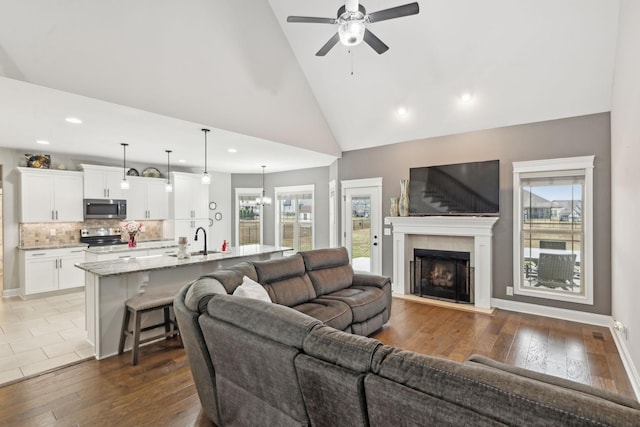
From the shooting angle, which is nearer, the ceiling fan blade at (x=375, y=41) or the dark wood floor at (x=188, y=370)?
the dark wood floor at (x=188, y=370)

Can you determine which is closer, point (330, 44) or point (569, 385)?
point (569, 385)

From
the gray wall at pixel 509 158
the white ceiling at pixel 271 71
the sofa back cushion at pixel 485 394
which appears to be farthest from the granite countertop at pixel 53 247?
the sofa back cushion at pixel 485 394

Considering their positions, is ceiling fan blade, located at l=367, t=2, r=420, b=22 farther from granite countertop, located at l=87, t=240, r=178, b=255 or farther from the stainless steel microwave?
the stainless steel microwave

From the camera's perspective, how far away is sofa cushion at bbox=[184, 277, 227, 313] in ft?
6.94

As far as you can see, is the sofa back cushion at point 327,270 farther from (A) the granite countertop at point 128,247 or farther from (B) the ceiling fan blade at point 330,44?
(A) the granite countertop at point 128,247

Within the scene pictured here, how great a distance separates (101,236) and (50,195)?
3.78ft

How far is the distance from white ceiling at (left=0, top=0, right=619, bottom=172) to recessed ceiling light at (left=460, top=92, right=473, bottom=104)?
0.07 metres

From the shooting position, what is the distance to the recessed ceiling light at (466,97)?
183 inches

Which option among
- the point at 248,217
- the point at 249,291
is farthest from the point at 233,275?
the point at 248,217

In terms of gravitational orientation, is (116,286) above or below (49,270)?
above

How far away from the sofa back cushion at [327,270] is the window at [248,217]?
495 cm

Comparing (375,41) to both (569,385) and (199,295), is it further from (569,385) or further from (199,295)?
(569,385)

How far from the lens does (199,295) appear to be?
7.12 feet

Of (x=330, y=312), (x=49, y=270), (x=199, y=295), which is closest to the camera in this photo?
(x=199, y=295)
